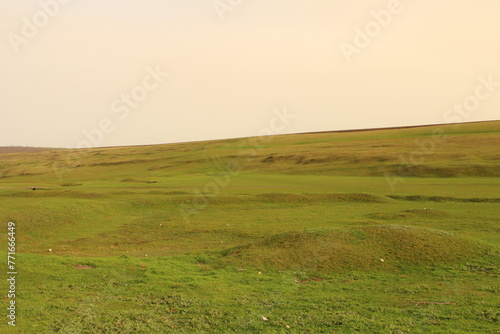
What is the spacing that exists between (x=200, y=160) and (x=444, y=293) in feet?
258

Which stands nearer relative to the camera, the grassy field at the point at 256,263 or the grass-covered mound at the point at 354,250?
the grassy field at the point at 256,263

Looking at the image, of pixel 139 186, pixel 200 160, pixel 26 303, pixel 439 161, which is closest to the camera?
pixel 26 303

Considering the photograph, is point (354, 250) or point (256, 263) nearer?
point (256, 263)

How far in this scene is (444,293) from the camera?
1353 cm

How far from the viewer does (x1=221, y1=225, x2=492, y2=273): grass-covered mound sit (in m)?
16.7

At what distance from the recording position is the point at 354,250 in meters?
17.4

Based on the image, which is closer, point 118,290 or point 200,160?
point 118,290

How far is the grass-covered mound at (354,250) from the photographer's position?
16703 millimetres

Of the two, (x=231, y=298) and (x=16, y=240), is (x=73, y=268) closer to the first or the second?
(x=231, y=298)

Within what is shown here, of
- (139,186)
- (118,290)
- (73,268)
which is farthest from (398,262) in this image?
(139,186)

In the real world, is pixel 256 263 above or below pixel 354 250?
above

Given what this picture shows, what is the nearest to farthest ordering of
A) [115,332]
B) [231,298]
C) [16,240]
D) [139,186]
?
[115,332], [231,298], [16,240], [139,186]

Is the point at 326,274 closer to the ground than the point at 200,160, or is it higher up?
higher up

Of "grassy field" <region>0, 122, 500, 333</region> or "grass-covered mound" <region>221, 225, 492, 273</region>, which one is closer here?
"grassy field" <region>0, 122, 500, 333</region>
